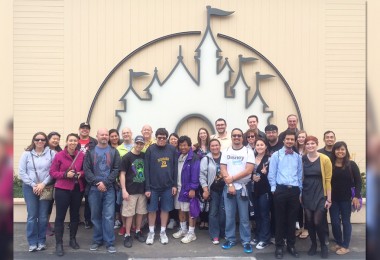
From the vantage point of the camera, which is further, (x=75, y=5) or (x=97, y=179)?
(x=75, y=5)

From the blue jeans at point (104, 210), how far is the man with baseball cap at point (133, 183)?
7.9 inches

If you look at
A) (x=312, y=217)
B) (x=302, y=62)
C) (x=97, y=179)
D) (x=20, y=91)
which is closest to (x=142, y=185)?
(x=97, y=179)

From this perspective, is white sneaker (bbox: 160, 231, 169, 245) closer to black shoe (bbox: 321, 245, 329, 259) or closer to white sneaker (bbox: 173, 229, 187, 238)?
white sneaker (bbox: 173, 229, 187, 238)

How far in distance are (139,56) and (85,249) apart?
3.63m

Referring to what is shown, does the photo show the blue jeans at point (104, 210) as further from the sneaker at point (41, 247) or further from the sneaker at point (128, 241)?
the sneaker at point (41, 247)

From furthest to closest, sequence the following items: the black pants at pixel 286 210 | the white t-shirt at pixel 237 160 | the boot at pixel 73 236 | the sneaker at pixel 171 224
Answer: the sneaker at pixel 171 224
the boot at pixel 73 236
the white t-shirt at pixel 237 160
the black pants at pixel 286 210

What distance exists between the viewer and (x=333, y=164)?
5324mm

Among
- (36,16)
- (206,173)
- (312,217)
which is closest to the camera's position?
(312,217)

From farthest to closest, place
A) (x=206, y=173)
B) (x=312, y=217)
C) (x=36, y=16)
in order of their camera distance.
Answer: (x=36, y=16) < (x=206, y=173) < (x=312, y=217)

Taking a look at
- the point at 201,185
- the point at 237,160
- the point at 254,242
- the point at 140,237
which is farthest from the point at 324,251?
the point at 140,237

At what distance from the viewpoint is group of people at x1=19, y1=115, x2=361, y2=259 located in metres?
5.23

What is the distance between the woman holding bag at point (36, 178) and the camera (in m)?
5.27

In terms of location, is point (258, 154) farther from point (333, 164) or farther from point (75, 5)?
point (75, 5)

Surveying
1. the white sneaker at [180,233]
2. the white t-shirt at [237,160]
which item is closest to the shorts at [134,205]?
the white sneaker at [180,233]
